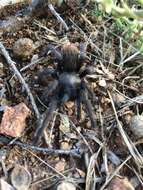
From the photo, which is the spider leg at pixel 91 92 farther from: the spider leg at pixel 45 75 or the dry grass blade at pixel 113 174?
the dry grass blade at pixel 113 174

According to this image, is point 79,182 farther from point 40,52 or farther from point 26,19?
point 26,19

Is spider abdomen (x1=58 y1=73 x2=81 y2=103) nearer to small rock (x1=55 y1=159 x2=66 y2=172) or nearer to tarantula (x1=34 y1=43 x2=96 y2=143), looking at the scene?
tarantula (x1=34 y1=43 x2=96 y2=143)

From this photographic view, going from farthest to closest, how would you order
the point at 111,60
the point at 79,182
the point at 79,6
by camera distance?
the point at 79,6 < the point at 111,60 < the point at 79,182

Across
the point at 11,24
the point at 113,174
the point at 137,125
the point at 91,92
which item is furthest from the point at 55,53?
the point at 113,174

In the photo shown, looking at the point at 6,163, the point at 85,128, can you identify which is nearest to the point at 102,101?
the point at 85,128

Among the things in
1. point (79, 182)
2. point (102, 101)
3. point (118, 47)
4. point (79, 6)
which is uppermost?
point (79, 6)

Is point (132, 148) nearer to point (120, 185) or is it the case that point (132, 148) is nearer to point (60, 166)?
point (120, 185)

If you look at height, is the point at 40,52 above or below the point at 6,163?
above
